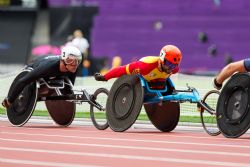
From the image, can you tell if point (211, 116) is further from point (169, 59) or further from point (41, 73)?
point (41, 73)

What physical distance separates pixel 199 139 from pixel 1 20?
48.5m

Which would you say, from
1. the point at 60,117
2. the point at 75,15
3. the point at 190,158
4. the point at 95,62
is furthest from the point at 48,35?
the point at 190,158

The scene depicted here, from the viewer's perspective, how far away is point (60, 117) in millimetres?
16203

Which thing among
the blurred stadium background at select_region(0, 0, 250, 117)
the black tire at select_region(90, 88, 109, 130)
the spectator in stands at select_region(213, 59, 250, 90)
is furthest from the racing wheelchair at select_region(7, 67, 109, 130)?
the blurred stadium background at select_region(0, 0, 250, 117)

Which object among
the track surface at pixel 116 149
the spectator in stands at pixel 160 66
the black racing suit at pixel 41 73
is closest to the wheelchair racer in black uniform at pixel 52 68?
the black racing suit at pixel 41 73

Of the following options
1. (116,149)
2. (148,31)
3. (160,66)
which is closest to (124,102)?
(160,66)

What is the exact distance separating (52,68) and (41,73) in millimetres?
225

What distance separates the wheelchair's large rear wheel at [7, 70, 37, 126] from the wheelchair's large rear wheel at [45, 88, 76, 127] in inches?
25.4

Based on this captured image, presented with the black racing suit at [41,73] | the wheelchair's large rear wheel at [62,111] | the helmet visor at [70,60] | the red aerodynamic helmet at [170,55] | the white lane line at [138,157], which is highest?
the red aerodynamic helmet at [170,55]

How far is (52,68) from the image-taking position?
51.0 ft

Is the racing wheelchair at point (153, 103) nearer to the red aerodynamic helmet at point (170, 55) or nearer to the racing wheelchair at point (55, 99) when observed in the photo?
the red aerodynamic helmet at point (170, 55)

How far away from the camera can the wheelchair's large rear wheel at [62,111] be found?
16062 millimetres

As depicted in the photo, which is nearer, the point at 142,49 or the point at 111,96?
the point at 111,96

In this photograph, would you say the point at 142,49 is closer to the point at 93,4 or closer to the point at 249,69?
the point at 93,4
